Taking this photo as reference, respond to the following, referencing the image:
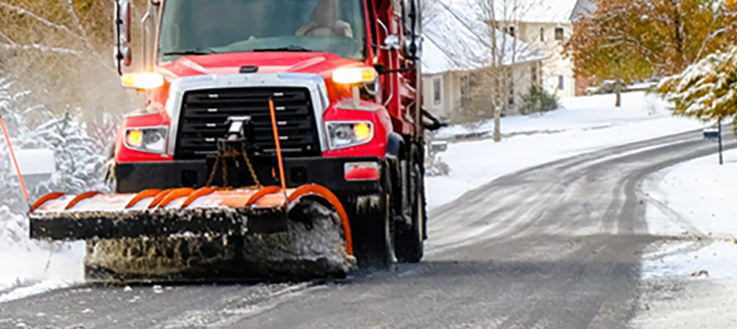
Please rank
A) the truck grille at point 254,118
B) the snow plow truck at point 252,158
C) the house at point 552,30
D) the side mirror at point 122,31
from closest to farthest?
the snow plow truck at point 252,158 → the truck grille at point 254,118 → the side mirror at point 122,31 → the house at point 552,30

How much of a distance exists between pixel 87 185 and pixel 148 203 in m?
6.07

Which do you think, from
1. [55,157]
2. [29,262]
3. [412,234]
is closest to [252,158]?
[412,234]

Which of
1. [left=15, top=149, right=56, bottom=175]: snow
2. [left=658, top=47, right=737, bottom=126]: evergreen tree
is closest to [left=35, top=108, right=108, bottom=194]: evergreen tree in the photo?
[left=15, top=149, right=56, bottom=175]: snow

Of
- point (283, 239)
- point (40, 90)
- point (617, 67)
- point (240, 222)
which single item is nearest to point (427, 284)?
point (283, 239)

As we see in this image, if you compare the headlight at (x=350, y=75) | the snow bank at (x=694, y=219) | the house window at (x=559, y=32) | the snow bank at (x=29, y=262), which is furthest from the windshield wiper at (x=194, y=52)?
the house window at (x=559, y=32)

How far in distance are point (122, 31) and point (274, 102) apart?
1.69 meters

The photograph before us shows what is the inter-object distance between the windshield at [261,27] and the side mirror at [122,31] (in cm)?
29

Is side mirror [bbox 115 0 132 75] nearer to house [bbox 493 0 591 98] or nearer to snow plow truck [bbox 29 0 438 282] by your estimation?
snow plow truck [bbox 29 0 438 282]

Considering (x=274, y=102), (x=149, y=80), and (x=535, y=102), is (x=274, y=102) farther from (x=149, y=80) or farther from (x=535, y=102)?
(x=535, y=102)

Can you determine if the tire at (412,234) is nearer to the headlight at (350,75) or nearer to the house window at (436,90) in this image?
the headlight at (350,75)

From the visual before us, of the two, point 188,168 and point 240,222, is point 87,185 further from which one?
point 240,222

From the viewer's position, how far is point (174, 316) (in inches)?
268

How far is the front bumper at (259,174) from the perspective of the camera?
8422 mm

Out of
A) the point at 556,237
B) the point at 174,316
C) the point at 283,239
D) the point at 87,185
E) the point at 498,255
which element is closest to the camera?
the point at 174,316
